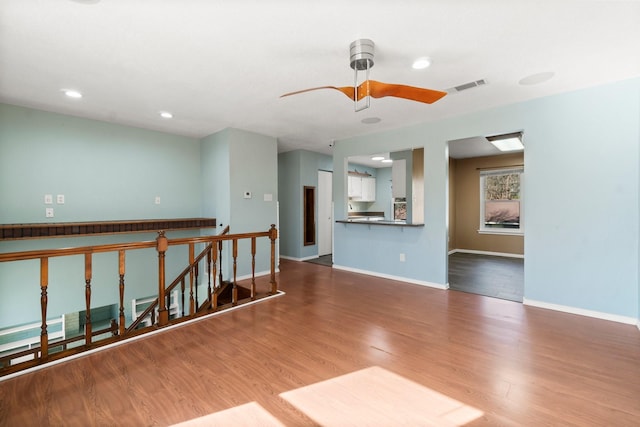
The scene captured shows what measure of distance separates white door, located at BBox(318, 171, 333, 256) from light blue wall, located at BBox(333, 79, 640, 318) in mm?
3453

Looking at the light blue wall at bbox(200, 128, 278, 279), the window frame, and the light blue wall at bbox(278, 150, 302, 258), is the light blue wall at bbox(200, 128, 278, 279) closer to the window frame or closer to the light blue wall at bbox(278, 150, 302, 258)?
the light blue wall at bbox(278, 150, 302, 258)

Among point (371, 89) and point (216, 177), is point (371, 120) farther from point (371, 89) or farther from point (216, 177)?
point (216, 177)

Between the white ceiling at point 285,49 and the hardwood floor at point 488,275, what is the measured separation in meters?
2.59

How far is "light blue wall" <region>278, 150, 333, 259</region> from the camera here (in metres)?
6.39

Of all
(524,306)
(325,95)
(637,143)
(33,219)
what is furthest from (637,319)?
(33,219)

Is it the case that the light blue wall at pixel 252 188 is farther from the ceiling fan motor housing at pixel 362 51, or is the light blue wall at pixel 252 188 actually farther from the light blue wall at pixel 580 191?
Result: the light blue wall at pixel 580 191

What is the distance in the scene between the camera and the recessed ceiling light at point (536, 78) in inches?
108

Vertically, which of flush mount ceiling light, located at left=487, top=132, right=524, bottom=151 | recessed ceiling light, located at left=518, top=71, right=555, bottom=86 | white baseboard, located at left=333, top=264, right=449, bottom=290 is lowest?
white baseboard, located at left=333, top=264, right=449, bottom=290

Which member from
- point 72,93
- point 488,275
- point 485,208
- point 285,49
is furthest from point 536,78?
point 72,93

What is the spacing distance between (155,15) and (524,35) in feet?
8.66

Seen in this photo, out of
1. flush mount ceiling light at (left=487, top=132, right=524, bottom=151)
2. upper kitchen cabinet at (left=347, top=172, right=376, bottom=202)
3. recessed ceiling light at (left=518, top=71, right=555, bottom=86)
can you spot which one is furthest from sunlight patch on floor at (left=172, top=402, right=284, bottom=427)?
upper kitchen cabinet at (left=347, top=172, right=376, bottom=202)

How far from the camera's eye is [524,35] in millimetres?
2098

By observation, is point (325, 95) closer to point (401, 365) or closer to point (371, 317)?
point (371, 317)

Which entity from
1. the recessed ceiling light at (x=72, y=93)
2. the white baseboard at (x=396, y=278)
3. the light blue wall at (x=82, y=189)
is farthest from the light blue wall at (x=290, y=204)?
the recessed ceiling light at (x=72, y=93)
